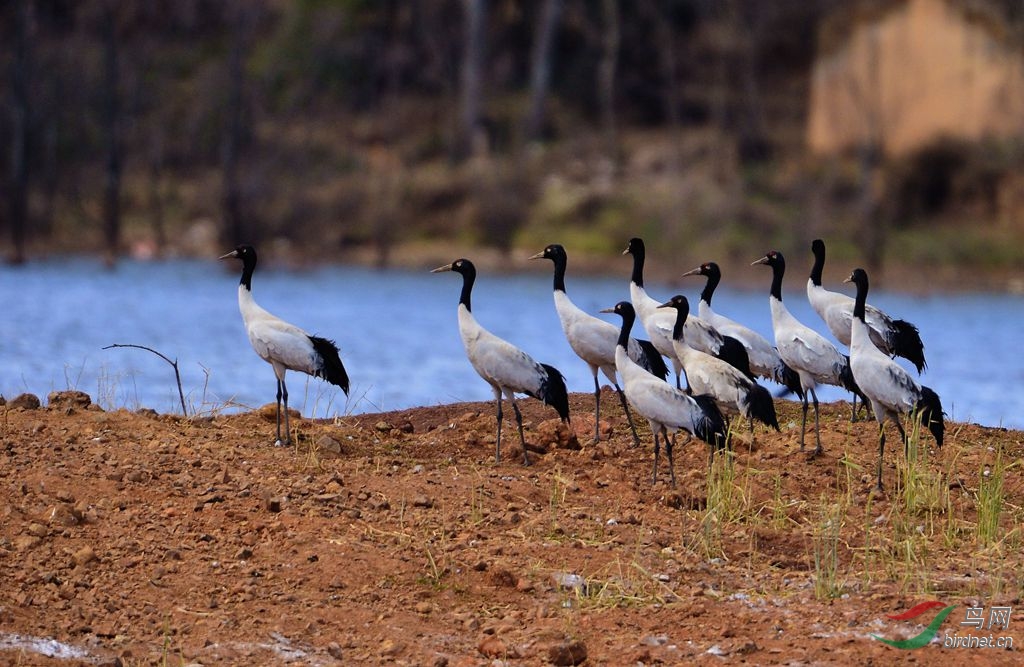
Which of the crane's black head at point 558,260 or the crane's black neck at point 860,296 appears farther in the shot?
the crane's black head at point 558,260

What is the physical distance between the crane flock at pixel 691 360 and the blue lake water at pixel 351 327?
1.23 m

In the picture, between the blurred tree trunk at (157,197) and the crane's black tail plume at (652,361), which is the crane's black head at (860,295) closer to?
the crane's black tail plume at (652,361)

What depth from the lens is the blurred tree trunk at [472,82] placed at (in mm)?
47222

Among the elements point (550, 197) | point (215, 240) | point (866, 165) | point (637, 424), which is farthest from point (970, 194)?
point (637, 424)

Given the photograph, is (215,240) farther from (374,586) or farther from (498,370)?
(374,586)

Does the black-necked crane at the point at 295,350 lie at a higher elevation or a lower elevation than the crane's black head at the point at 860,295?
lower

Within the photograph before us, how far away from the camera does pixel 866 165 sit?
3831 centimetres

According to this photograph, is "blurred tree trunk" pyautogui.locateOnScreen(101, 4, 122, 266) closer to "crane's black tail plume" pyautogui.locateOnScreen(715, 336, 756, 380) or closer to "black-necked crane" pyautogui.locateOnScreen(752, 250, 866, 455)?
"crane's black tail plume" pyautogui.locateOnScreen(715, 336, 756, 380)

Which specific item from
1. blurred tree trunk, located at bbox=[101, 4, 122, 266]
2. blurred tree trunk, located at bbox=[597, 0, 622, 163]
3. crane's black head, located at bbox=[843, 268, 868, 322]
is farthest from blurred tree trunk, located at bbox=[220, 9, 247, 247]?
crane's black head, located at bbox=[843, 268, 868, 322]

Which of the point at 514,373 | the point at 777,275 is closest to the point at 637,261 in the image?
the point at 777,275

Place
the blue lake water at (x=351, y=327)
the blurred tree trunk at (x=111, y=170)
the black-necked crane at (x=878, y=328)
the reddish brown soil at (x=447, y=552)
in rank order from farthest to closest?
1. the blurred tree trunk at (x=111, y=170)
2. the blue lake water at (x=351, y=327)
3. the black-necked crane at (x=878, y=328)
4. the reddish brown soil at (x=447, y=552)

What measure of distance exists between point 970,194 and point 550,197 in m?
11.2

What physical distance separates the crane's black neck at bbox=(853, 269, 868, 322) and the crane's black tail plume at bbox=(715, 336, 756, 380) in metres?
0.96

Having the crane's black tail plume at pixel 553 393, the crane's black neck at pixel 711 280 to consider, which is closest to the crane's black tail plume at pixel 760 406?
the crane's black tail plume at pixel 553 393
